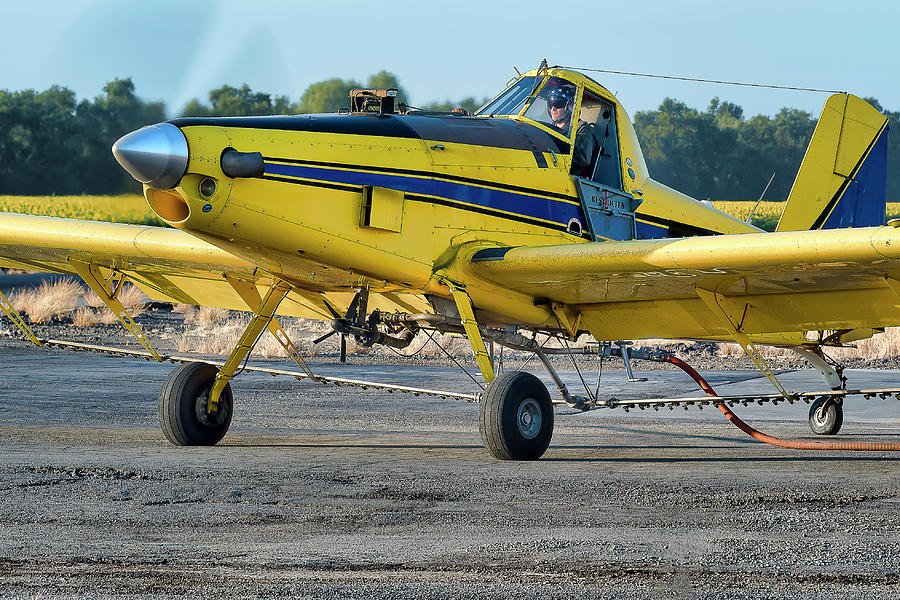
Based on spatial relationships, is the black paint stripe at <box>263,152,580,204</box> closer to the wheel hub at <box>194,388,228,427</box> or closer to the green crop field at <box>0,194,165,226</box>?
the green crop field at <box>0,194,165,226</box>

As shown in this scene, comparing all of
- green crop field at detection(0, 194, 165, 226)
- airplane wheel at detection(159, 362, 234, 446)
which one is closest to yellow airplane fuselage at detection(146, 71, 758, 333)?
green crop field at detection(0, 194, 165, 226)

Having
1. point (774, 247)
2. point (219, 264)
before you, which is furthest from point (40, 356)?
point (774, 247)

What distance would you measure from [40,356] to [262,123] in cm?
1391

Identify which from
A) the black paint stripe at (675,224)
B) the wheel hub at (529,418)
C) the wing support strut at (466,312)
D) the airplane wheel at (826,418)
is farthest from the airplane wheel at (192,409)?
the airplane wheel at (826,418)

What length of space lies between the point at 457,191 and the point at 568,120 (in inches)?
69.6

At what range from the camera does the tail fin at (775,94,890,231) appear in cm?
1313

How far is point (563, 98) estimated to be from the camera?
34.5 ft

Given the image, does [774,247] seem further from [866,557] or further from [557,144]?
[866,557]

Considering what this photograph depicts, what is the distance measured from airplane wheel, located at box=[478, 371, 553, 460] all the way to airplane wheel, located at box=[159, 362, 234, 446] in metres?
2.88

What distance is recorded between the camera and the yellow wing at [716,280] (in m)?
8.21

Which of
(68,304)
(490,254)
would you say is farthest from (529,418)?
(68,304)

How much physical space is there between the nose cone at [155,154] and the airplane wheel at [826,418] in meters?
8.62

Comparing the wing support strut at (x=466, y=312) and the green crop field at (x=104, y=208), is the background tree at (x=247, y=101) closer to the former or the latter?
the green crop field at (x=104, y=208)

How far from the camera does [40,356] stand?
20344mm
